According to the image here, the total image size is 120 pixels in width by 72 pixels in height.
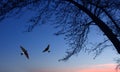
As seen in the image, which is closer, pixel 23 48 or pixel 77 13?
pixel 23 48

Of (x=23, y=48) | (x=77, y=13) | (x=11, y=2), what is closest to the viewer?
(x=23, y=48)

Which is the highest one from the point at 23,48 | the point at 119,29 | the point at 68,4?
the point at 68,4

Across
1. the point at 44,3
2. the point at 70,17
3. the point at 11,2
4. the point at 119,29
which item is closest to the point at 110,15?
the point at 119,29

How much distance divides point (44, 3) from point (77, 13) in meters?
1.44

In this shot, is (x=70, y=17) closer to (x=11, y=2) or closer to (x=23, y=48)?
(x=11, y=2)

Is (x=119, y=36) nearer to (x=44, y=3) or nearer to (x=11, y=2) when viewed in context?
(x=44, y=3)

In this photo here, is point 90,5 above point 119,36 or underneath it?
above

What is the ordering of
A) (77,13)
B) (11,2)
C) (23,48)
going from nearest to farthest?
(23,48)
(11,2)
(77,13)

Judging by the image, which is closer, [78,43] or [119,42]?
[119,42]

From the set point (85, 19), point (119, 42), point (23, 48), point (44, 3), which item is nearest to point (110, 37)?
point (119, 42)

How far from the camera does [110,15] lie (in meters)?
14.0

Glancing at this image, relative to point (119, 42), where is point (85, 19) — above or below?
above

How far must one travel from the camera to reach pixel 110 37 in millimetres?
13336

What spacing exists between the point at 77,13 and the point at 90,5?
24.4 inches
